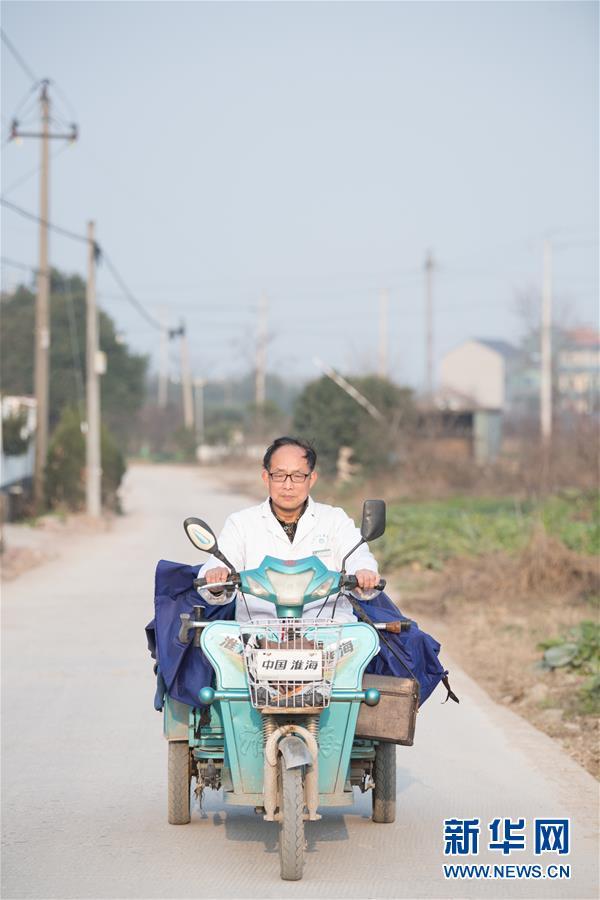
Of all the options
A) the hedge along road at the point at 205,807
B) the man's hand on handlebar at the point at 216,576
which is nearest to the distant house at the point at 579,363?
the hedge along road at the point at 205,807

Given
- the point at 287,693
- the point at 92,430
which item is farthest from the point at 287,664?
the point at 92,430

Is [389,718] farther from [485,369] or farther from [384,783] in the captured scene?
[485,369]

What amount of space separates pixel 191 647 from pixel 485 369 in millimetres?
108176

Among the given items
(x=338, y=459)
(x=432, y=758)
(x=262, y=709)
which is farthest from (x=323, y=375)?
(x=262, y=709)

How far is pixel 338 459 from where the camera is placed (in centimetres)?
4181

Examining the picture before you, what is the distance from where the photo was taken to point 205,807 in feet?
23.2

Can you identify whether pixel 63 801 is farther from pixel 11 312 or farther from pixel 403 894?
pixel 11 312

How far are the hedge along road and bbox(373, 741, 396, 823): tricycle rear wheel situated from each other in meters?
0.07

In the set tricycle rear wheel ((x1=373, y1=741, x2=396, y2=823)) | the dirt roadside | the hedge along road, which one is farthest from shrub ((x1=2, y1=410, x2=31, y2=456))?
tricycle rear wheel ((x1=373, y1=741, x2=396, y2=823))

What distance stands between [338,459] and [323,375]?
8.46 ft

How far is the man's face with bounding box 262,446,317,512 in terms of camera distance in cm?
628

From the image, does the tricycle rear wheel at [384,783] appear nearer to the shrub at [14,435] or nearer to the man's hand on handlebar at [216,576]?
the man's hand on handlebar at [216,576]

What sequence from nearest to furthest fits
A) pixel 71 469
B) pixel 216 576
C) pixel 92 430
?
pixel 216 576
pixel 92 430
pixel 71 469

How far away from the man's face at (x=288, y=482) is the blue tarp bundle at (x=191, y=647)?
514mm
